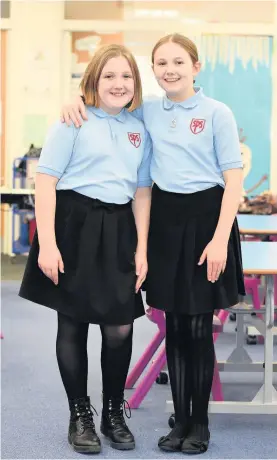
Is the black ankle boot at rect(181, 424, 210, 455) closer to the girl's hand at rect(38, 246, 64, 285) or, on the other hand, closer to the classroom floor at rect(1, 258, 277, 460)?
the classroom floor at rect(1, 258, 277, 460)

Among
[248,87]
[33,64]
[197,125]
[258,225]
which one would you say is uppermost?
[33,64]

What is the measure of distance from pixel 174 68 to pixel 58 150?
1.42 feet

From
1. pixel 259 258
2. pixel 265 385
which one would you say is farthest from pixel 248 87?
pixel 265 385

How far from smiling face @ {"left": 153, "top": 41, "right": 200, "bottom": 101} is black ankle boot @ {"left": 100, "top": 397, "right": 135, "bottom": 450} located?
1034 millimetres

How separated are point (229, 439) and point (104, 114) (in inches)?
47.7

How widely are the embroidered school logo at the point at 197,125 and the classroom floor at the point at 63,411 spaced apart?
104 cm

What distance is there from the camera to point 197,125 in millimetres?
2490

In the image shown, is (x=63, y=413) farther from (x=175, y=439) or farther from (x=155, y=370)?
(x=175, y=439)

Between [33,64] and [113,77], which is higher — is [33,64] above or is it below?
above

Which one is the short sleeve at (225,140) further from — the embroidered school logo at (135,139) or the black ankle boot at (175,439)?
the black ankle boot at (175,439)

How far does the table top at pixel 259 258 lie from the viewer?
2.75 metres

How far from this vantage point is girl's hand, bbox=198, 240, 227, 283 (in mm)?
2482

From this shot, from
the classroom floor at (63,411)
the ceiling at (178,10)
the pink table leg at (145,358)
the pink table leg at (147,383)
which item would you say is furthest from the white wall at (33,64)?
the pink table leg at (147,383)

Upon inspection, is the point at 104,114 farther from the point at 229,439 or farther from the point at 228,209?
the point at 229,439
